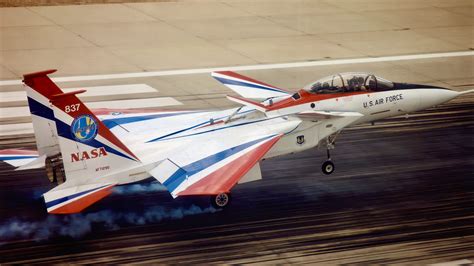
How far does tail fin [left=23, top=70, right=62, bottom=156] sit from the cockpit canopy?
7269 millimetres

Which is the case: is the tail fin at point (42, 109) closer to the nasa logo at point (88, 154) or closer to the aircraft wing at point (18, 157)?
the aircraft wing at point (18, 157)

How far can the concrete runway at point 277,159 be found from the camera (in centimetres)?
2083

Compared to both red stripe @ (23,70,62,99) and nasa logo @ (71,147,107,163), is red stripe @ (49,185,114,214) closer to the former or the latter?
nasa logo @ (71,147,107,163)

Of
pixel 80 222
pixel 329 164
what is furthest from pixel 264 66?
pixel 80 222

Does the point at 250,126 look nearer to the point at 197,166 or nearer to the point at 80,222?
the point at 197,166

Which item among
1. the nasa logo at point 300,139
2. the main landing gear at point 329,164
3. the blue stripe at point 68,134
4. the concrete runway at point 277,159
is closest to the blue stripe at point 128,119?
the concrete runway at point 277,159

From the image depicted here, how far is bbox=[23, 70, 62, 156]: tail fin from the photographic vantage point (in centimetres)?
2056

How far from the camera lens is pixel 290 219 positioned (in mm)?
22219

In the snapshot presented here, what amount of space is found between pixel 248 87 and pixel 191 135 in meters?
4.53

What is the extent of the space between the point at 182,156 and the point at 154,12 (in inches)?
851

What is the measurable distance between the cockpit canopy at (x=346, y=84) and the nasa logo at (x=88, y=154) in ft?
21.5

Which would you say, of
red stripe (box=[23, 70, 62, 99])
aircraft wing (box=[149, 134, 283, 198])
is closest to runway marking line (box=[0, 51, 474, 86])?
aircraft wing (box=[149, 134, 283, 198])

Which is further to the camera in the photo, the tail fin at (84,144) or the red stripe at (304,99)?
the red stripe at (304,99)

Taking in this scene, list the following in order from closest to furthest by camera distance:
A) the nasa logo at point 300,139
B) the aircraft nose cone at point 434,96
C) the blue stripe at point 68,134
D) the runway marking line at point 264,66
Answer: the blue stripe at point 68,134 → the nasa logo at point 300,139 → the aircraft nose cone at point 434,96 → the runway marking line at point 264,66
